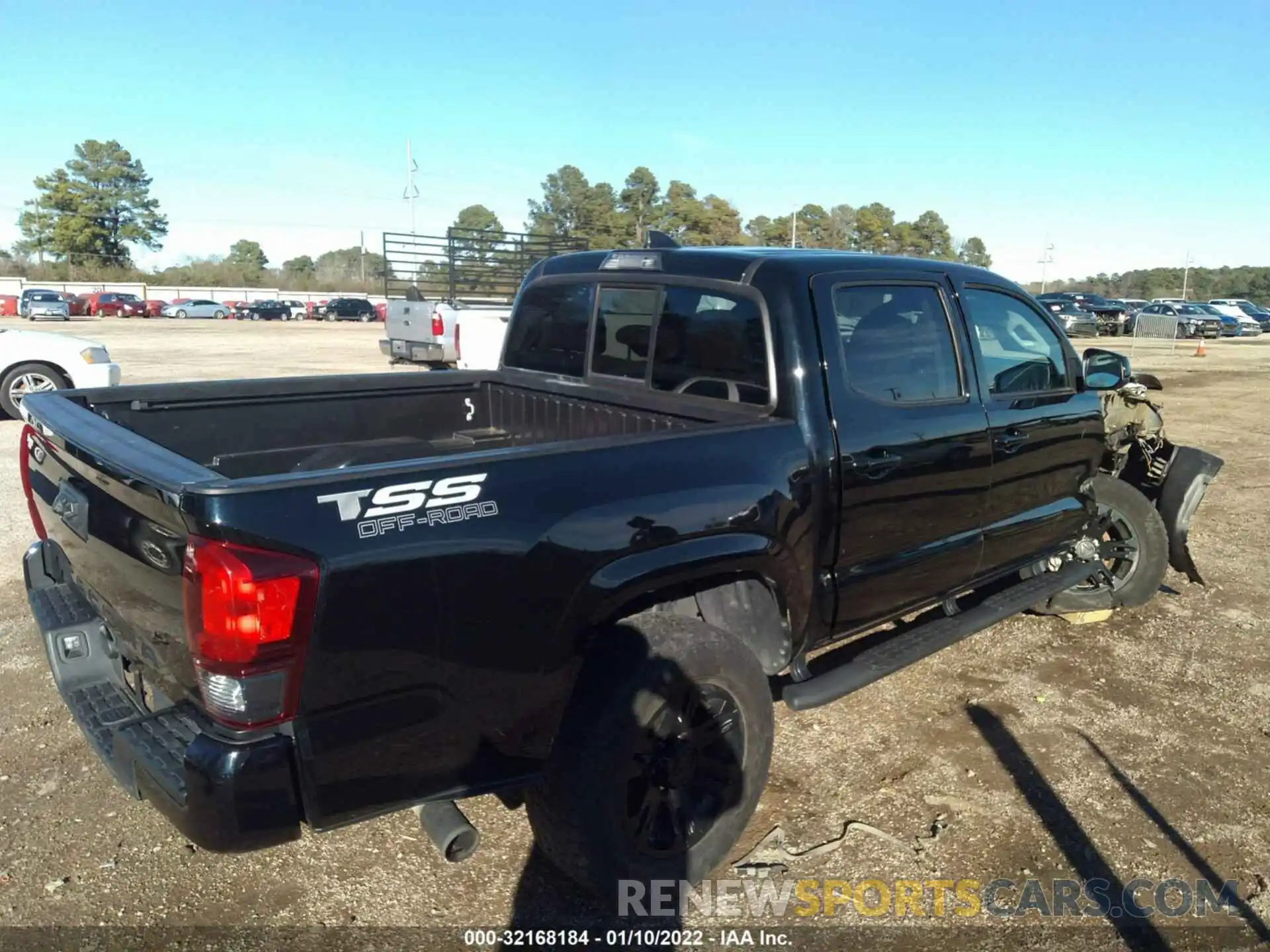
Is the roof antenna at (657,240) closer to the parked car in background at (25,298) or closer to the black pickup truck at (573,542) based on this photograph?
the black pickup truck at (573,542)

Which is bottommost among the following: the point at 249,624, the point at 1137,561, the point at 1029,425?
the point at 1137,561

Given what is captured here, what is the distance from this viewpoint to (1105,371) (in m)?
4.73

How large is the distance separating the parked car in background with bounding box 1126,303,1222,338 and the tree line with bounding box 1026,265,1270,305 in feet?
168

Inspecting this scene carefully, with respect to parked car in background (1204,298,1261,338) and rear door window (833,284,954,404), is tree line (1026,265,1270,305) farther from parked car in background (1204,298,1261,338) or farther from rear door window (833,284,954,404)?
rear door window (833,284,954,404)

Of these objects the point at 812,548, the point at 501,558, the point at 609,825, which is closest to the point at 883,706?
Result: the point at 812,548

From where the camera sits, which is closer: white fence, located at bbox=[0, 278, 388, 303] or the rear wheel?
the rear wheel

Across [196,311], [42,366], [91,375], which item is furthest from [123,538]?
[196,311]

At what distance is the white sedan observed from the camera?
11117 millimetres

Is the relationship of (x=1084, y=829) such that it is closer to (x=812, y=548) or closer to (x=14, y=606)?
(x=812, y=548)

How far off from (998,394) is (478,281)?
1353 centimetres

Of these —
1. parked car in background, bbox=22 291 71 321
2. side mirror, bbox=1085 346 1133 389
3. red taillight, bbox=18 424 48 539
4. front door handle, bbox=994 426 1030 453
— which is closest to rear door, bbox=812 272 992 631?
front door handle, bbox=994 426 1030 453

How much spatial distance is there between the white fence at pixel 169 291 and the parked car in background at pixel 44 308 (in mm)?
19066

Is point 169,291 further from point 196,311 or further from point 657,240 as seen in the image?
point 657,240

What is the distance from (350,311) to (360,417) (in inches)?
2192
